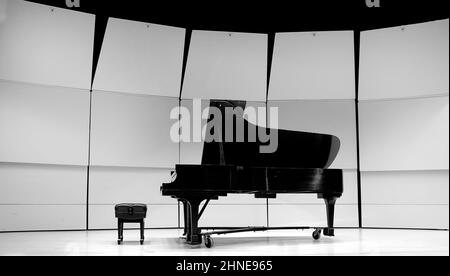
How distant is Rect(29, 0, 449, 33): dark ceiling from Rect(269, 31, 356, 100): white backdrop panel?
23 centimetres

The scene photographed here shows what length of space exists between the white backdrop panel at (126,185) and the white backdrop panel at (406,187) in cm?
289

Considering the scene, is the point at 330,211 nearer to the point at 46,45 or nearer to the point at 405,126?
the point at 405,126

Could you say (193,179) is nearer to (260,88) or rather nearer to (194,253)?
(194,253)

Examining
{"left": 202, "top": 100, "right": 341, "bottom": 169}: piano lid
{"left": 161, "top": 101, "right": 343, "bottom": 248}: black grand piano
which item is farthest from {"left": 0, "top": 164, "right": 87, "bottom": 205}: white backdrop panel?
{"left": 202, "top": 100, "right": 341, "bottom": 169}: piano lid

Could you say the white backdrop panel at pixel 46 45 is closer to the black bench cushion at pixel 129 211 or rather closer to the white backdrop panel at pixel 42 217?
the white backdrop panel at pixel 42 217

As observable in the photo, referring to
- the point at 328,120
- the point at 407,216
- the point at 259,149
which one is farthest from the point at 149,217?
the point at 407,216

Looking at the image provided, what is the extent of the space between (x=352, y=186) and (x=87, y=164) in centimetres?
383

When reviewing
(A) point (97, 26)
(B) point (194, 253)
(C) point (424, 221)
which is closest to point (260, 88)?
(A) point (97, 26)

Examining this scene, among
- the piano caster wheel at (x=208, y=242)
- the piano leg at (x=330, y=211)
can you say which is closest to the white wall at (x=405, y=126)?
the piano leg at (x=330, y=211)

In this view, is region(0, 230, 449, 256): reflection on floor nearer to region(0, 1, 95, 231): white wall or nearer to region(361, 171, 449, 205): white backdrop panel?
region(0, 1, 95, 231): white wall

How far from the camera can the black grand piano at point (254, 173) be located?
4.28 m

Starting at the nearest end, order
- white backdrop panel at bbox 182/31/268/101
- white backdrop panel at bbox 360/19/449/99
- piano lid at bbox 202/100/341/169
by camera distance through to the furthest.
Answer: piano lid at bbox 202/100/341/169, white backdrop panel at bbox 360/19/449/99, white backdrop panel at bbox 182/31/268/101

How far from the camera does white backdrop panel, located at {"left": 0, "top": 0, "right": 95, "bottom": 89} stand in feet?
20.2

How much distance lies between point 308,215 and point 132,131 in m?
2.85
